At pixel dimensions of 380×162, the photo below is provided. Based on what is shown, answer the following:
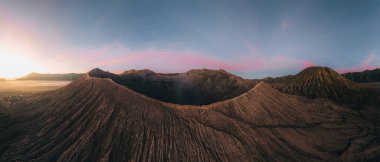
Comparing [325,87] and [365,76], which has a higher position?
[365,76]

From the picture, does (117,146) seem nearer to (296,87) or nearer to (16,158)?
(16,158)

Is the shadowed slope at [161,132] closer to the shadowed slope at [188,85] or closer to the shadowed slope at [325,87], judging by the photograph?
the shadowed slope at [188,85]

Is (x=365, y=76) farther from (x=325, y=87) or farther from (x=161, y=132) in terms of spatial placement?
(x=161, y=132)

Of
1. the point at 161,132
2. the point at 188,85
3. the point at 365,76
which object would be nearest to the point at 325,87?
the point at 188,85

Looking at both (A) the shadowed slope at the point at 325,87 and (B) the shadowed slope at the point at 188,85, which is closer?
(B) the shadowed slope at the point at 188,85

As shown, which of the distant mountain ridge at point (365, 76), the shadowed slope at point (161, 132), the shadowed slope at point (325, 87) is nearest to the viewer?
the shadowed slope at point (161, 132)

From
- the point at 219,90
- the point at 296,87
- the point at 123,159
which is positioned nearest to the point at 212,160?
the point at 123,159

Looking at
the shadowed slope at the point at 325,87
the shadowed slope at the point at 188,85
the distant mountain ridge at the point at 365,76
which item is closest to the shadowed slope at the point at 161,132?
the shadowed slope at the point at 188,85
